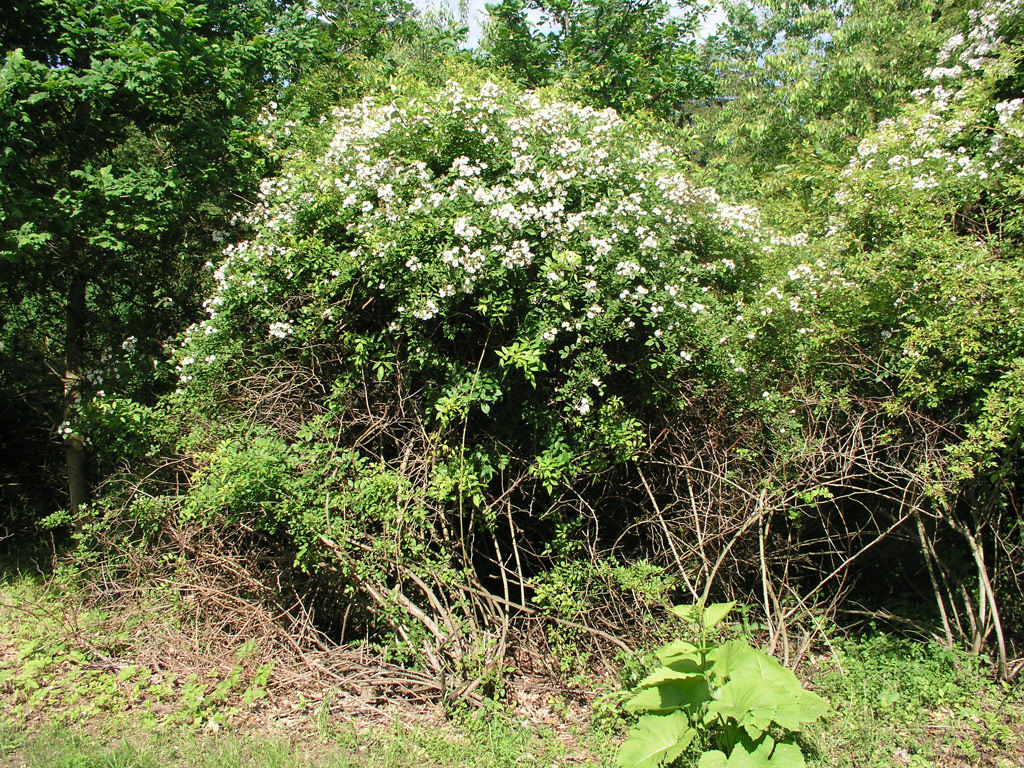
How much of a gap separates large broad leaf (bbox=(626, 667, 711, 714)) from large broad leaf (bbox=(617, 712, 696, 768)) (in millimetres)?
54

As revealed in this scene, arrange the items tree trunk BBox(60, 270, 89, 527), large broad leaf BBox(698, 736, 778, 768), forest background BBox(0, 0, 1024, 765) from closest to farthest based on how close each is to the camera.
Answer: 1. large broad leaf BBox(698, 736, 778, 768)
2. forest background BBox(0, 0, 1024, 765)
3. tree trunk BBox(60, 270, 89, 527)

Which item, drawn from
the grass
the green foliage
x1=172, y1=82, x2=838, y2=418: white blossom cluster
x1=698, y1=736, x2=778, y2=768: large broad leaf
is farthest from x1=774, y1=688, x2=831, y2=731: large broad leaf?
the green foliage

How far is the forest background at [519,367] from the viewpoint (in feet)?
15.3

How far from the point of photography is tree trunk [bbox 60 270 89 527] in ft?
21.3

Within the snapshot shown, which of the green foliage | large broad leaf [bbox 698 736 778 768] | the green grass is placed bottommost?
the green grass

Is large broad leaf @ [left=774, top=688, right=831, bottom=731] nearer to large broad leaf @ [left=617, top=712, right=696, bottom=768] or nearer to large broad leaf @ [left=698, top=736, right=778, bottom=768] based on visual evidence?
large broad leaf @ [left=698, top=736, right=778, bottom=768]

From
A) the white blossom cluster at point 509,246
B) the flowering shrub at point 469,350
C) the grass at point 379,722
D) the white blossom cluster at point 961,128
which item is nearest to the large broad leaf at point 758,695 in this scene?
the grass at point 379,722

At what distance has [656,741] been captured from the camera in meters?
3.45

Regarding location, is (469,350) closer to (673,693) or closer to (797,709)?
(673,693)

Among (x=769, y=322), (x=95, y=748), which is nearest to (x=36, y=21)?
(x=95, y=748)

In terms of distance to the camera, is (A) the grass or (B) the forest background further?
(B) the forest background

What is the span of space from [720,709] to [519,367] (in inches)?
95.7

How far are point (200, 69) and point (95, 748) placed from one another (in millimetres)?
5034

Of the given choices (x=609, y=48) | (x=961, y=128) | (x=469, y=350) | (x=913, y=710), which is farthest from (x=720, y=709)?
(x=609, y=48)
